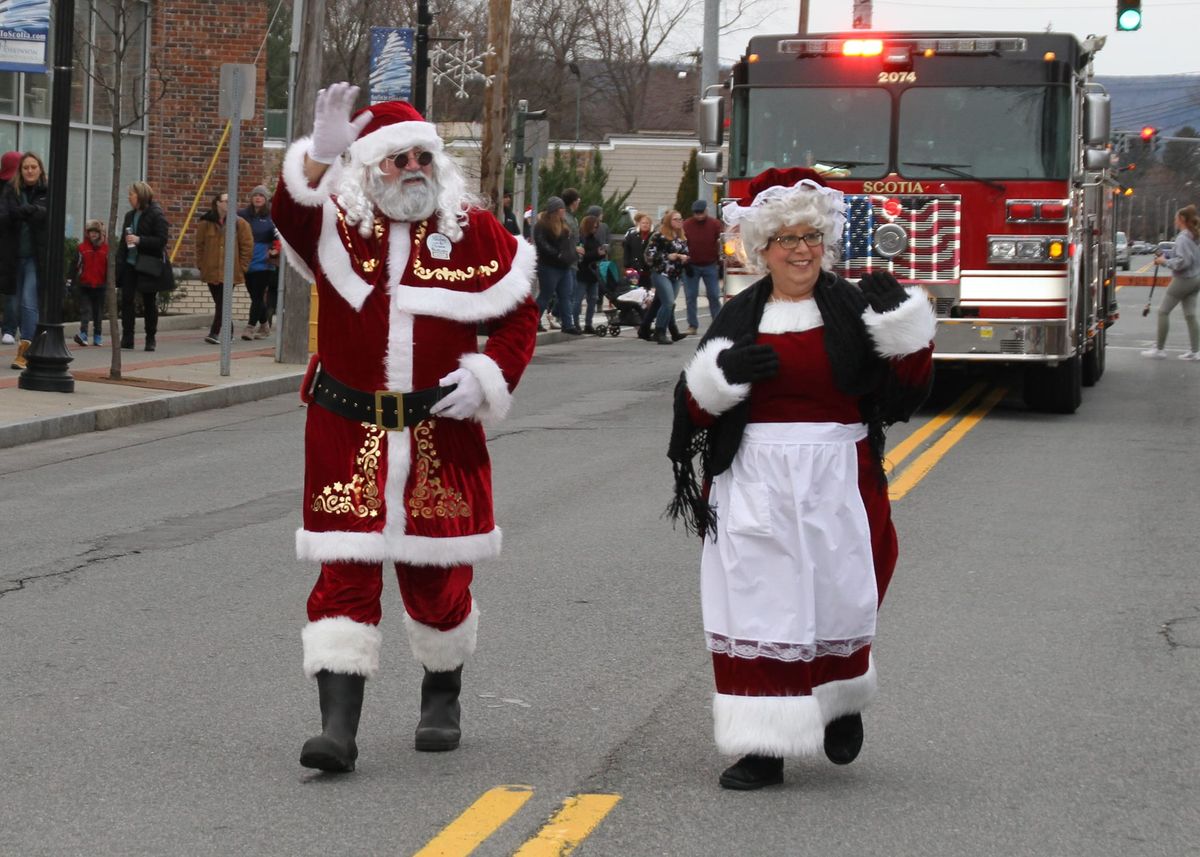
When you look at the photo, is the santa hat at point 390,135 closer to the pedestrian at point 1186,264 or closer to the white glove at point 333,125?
the white glove at point 333,125

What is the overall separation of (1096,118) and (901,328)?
1034 cm

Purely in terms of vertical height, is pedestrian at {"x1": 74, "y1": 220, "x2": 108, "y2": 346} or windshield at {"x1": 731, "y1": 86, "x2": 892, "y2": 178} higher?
windshield at {"x1": 731, "y1": 86, "x2": 892, "y2": 178}

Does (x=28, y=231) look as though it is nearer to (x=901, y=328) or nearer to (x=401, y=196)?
(x=401, y=196)

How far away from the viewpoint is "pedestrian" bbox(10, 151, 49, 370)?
16.5 m

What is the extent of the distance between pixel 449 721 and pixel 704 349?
1.35 metres

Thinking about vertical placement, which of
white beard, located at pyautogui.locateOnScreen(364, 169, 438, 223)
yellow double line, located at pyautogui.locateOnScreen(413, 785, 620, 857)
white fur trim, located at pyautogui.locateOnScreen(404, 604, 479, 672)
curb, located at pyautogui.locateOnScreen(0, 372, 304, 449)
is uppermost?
white beard, located at pyautogui.locateOnScreen(364, 169, 438, 223)

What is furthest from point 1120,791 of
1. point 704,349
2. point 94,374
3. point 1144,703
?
point 94,374

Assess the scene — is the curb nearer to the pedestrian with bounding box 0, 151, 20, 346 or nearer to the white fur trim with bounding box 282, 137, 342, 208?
the pedestrian with bounding box 0, 151, 20, 346

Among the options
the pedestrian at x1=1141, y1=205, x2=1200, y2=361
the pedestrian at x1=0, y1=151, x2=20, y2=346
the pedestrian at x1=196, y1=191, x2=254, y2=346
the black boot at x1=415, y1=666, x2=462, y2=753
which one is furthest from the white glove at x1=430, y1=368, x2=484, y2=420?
the pedestrian at x1=1141, y1=205, x2=1200, y2=361

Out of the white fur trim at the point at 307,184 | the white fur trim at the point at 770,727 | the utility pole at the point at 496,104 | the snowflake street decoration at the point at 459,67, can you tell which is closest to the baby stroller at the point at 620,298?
the utility pole at the point at 496,104

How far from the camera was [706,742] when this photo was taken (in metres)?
5.62

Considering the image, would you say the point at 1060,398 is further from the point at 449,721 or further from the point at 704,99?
the point at 449,721

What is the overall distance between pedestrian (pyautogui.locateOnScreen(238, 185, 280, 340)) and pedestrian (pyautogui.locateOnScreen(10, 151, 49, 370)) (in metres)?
4.04

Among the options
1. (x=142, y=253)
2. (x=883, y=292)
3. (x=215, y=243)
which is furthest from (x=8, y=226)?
(x=883, y=292)
